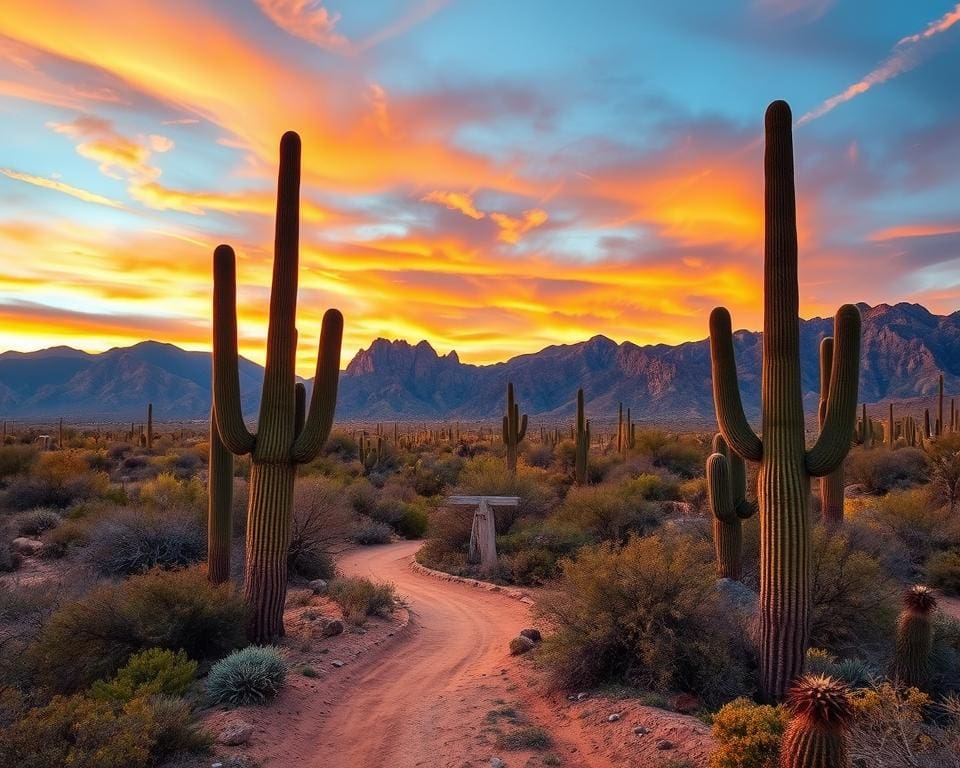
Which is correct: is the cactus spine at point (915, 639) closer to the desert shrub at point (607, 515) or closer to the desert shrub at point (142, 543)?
the desert shrub at point (607, 515)

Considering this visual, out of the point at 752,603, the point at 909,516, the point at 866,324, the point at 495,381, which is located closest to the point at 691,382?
the point at 866,324

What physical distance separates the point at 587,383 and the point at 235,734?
160 metres

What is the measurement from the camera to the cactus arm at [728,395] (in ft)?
29.1

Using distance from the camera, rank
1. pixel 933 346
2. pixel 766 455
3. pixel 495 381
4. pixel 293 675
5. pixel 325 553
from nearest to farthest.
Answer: pixel 766 455 < pixel 293 675 < pixel 325 553 < pixel 933 346 < pixel 495 381

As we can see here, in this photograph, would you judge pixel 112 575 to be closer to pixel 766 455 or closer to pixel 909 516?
pixel 766 455

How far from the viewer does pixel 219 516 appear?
38.6 feet

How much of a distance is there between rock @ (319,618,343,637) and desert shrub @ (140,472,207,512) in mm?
6862

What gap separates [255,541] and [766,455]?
279 inches

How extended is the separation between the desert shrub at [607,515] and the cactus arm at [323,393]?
9399mm

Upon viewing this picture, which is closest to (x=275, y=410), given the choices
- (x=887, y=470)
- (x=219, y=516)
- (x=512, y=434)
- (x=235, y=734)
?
(x=219, y=516)

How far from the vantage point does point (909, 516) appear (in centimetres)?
1812

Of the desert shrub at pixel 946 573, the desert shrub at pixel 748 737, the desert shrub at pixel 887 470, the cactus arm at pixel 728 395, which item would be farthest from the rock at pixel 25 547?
the desert shrub at pixel 887 470

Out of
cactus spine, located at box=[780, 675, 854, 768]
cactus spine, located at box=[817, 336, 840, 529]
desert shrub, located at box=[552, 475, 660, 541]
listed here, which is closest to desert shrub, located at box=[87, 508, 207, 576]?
desert shrub, located at box=[552, 475, 660, 541]

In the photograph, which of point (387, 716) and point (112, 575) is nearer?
point (387, 716)
